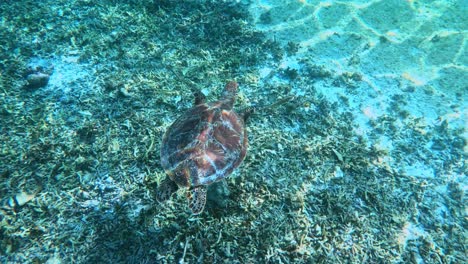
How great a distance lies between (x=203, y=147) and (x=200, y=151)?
0.06 m

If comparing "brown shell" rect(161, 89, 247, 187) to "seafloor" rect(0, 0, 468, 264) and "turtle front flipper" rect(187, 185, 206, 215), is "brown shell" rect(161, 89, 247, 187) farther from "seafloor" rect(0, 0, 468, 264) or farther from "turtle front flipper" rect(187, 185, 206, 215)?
"seafloor" rect(0, 0, 468, 264)

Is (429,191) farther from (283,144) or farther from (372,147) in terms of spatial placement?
(283,144)

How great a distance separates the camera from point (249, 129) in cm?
436

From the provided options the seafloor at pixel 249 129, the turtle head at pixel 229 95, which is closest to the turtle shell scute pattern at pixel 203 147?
the turtle head at pixel 229 95

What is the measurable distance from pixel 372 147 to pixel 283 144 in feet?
5.57

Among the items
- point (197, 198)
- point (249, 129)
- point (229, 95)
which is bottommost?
point (249, 129)

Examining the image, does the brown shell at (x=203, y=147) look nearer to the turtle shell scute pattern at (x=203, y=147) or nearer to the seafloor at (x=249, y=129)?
the turtle shell scute pattern at (x=203, y=147)

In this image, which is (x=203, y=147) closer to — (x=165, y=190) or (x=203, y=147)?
(x=203, y=147)

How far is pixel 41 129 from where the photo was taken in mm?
3996

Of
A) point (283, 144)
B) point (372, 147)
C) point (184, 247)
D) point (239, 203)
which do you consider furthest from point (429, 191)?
point (184, 247)

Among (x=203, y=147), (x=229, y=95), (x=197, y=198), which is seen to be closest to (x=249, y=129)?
(x=229, y=95)

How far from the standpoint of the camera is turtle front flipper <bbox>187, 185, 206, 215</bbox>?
9.53 ft

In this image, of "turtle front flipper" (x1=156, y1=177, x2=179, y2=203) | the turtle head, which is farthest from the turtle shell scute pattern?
the turtle head

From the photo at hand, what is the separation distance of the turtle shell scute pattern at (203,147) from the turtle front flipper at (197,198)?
0.10 m
